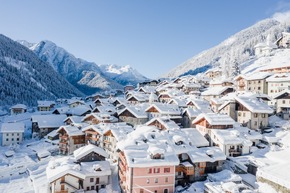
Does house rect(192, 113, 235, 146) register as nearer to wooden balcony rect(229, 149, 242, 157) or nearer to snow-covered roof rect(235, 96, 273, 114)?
wooden balcony rect(229, 149, 242, 157)

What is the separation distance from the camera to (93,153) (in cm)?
3881

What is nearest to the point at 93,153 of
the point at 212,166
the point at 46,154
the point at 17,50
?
the point at 212,166

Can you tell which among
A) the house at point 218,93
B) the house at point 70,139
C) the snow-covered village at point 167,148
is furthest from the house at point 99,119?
the house at point 218,93

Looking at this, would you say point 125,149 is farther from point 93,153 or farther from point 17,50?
point 17,50

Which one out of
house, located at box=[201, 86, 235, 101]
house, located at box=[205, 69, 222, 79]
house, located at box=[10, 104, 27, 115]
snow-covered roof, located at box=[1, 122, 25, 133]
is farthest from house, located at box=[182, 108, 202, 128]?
house, located at box=[10, 104, 27, 115]

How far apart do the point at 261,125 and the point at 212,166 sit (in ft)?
55.8

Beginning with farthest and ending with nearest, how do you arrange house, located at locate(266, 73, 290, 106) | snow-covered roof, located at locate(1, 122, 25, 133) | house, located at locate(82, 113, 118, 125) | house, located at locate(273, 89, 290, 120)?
snow-covered roof, located at locate(1, 122, 25, 133) → house, located at locate(82, 113, 118, 125) → house, located at locate(266, 73, 290, 106) → house, located at locate(273, 89, 290, 120)

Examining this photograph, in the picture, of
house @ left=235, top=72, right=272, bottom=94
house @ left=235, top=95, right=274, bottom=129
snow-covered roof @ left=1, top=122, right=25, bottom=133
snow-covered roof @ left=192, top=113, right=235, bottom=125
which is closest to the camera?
snow-covered roof @ left=192, top=113, right=235, bottom=125

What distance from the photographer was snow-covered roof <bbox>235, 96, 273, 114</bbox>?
46.7 meters

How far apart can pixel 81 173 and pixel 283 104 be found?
42.2 m

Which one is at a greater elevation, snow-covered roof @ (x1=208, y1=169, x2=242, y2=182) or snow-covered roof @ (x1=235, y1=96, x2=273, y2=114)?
snow-covered roof @ (x1=235, y1=96, x2=273, y2=114)

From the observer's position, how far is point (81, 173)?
34625 mm

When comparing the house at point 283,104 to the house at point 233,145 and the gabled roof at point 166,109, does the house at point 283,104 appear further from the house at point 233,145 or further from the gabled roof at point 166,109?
the gabled roof at point 166,109

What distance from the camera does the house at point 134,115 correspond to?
197ft
